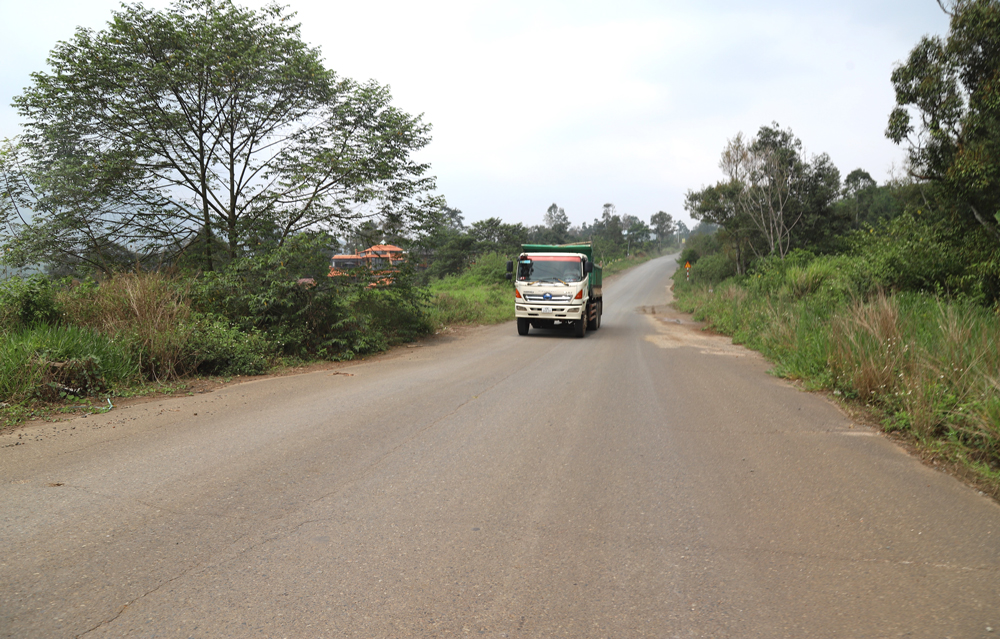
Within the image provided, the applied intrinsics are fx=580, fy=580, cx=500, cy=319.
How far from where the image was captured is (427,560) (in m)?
3.30

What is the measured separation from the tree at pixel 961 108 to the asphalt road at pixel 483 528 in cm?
726

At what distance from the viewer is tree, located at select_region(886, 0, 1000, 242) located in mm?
10648

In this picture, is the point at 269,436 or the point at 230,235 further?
the point at 230,235

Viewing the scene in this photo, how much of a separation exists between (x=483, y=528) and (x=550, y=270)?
591 inches

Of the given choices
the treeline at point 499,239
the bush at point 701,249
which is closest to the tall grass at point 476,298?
the treeline at point 499,239

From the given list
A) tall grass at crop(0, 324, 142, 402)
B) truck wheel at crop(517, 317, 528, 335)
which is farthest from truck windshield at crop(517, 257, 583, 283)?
tall grass at crop(0, 324, 142, 402)

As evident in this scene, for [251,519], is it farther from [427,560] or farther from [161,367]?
[161,367]

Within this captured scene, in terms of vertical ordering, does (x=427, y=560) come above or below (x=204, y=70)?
below

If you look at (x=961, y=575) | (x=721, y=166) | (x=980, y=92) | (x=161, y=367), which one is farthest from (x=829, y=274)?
(x=721, y=166)

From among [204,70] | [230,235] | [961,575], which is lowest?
[961,575]

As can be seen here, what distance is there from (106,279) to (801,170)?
130 ft

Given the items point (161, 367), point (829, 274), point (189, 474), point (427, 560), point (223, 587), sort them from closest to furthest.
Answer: point (223, 587), point (427, 560), point (189, 474), point (161, 367), point (829, 274)

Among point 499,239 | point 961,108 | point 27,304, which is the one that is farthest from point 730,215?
point 27,304

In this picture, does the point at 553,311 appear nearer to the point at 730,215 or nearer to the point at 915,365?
the point at 915,365
